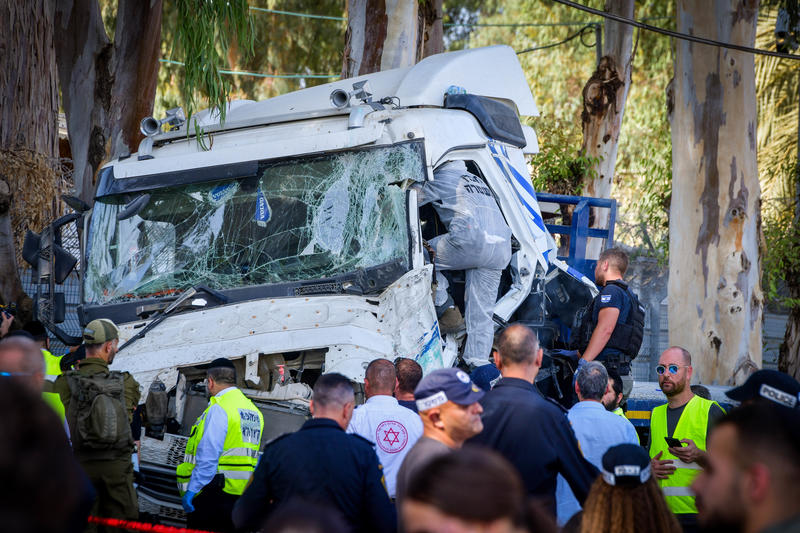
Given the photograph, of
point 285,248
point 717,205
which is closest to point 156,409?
point 285,248

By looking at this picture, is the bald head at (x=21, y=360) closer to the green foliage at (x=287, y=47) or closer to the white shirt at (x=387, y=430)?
the white shirt at (x=387, y=430)

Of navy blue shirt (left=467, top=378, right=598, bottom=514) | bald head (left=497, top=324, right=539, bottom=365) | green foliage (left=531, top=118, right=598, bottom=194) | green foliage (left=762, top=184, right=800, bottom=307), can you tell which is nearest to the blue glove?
navy blue shirt (left=467, top=378, right=598, bottom=514)

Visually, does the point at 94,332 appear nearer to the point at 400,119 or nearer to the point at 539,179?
the point at 400,119

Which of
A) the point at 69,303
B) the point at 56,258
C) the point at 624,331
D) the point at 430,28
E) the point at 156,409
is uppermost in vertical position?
the point at 430,28

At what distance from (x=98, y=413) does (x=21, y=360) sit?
3.29 feet

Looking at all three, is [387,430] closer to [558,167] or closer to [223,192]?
[223,192]

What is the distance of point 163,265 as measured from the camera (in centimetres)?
724

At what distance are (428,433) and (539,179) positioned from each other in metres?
12.5

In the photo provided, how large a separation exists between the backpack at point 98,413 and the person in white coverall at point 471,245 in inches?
103

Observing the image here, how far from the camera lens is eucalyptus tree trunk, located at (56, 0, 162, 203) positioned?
40.2 ft

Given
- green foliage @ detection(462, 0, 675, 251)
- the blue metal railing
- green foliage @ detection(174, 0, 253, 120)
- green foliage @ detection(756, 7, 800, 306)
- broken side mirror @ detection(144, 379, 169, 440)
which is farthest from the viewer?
green foliage @ detection(462, 0, 675, 251)

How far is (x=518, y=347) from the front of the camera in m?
4.38

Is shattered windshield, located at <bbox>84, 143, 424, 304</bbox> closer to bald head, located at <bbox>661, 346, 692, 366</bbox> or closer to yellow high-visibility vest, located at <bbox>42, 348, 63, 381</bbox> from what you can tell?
yellow high-visibility vest, located at <bbox>42, 348, 63, 381</bbox>

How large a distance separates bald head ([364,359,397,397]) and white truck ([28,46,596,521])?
701 mm
